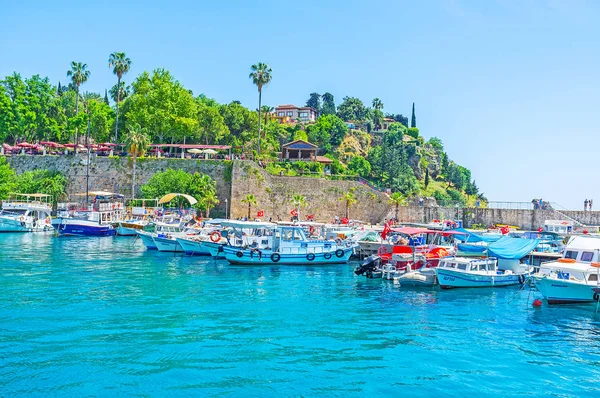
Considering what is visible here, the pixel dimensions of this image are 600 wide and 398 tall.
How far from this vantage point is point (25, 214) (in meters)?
59.8

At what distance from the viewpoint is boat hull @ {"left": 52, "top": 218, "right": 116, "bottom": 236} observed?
54.9m

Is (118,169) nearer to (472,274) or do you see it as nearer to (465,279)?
(465,279)

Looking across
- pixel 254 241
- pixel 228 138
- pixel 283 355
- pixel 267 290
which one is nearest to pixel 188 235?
pixel 254 241

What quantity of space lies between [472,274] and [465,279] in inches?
18.6

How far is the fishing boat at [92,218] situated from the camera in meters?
55.1

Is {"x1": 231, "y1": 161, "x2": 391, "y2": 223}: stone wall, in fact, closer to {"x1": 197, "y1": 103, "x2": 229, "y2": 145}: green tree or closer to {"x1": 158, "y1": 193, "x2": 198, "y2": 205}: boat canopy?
{"x1": 158, "y1": 193, "x2": 198, "y2": 205}: boat canopy

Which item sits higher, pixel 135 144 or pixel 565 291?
pixel 135 144

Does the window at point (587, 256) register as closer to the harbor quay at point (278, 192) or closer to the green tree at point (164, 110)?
the harbor quay at point (278, 192)

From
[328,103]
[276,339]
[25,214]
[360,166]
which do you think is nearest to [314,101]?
[328,103]

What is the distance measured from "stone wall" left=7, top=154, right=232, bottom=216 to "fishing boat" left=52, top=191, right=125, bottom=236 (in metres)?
3.70

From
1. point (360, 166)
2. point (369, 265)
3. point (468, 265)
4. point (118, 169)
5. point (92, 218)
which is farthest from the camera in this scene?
point (360, 166)

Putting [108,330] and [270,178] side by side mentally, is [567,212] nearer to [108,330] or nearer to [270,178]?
[270,178]

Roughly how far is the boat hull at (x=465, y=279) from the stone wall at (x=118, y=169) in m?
37.1

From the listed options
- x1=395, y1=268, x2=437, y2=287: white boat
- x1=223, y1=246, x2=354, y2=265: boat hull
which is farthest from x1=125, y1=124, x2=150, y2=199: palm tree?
x1=395, y1=268, x2=437, y2=287: white boat
